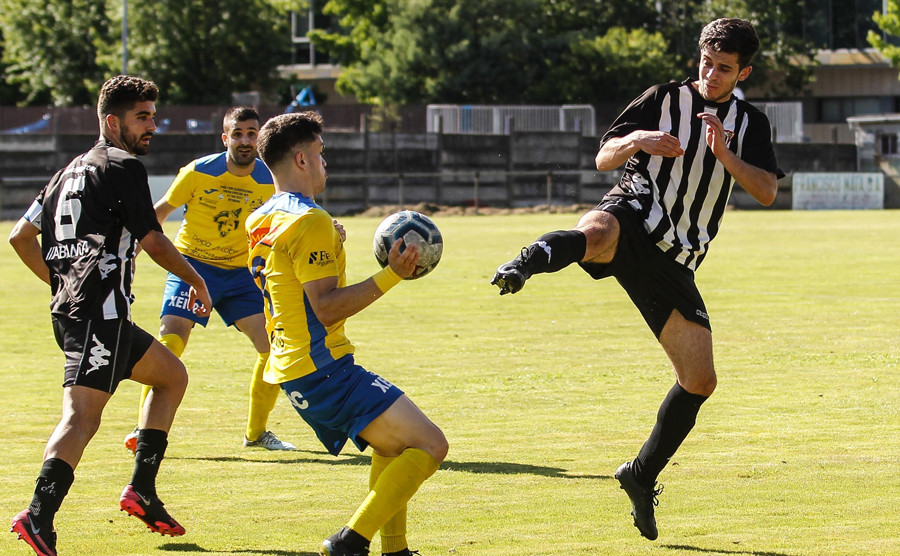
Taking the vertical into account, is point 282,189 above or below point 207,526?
above

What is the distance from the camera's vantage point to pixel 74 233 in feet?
19.3

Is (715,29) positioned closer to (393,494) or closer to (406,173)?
(393,494)

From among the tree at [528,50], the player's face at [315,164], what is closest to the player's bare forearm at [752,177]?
the player's face at [315,164]

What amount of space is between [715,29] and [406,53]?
48.4m

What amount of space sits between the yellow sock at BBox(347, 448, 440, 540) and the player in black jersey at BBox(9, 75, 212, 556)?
4.46 feet

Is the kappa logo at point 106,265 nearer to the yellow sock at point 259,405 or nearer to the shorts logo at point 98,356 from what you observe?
the shorts logo at point 98,356

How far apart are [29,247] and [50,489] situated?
140cm

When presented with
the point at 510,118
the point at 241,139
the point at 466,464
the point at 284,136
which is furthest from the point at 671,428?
the point at 510,118

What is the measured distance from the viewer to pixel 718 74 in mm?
6473

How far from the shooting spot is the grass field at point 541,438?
6.14m

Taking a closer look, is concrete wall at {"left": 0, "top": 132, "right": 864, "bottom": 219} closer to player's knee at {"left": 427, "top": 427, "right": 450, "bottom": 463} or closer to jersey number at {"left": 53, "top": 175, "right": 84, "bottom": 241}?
jersey number at {"left": 53, "top": 175, "right": 84, "bottom": 241}

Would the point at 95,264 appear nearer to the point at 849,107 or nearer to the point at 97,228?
the point at 97,228

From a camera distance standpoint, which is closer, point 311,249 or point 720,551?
point 311,249

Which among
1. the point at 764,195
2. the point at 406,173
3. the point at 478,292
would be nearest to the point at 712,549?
the point at 764,195
